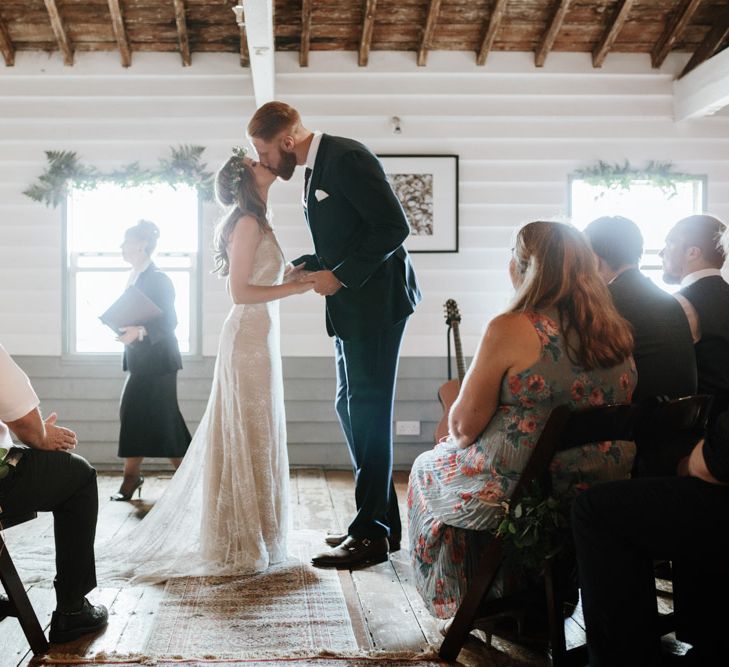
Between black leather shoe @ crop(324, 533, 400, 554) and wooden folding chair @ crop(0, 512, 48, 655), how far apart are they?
141cm

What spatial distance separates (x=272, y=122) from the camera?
124 inches

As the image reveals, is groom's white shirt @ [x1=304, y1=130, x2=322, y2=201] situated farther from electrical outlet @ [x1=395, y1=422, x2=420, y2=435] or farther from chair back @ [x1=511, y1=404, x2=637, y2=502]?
electrical outlet @ [x1=395, y1=422, x2=420, y2=435]

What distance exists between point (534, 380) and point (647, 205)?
441 cm

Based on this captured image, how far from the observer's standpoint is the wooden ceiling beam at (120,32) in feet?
17.1

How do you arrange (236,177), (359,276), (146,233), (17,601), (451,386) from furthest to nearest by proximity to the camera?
(451,386) < (146,233) < (236,177) < (359,276) < (17,601)

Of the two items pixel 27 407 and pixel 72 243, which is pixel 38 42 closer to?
pixel 72 243

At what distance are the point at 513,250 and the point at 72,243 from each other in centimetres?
439

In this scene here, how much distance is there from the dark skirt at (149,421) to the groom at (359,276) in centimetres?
169

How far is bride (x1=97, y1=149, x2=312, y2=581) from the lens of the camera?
10.4 ft

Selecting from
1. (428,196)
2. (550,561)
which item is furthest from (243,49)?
(550,561)

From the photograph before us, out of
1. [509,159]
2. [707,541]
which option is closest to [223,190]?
[707,541]

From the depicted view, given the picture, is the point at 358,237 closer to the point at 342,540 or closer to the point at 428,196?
the point at 342,540

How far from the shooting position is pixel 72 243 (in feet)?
19.2

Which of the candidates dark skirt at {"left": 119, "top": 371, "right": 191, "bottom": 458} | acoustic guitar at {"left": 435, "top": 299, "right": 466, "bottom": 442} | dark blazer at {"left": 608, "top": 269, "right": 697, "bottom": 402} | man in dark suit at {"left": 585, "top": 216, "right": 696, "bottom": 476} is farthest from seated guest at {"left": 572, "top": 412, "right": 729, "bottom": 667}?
dark skirt at {"left": 119, "top": 371, "right": 191, "bottom": 458}
